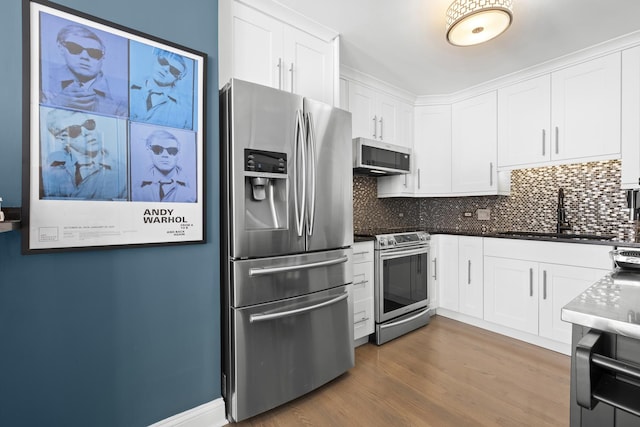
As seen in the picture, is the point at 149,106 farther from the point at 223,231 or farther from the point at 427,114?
the point at 427,114

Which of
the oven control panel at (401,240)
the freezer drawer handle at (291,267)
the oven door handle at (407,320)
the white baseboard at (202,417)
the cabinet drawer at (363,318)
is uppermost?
the oven control panel at (401,240)

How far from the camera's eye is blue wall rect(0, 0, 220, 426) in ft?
3.81

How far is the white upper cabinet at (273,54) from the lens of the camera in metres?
1.83

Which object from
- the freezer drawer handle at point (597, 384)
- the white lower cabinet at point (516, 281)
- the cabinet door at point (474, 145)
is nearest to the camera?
the freezer drawer handle at point (597, 384)

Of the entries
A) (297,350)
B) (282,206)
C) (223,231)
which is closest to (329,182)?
(282,206)

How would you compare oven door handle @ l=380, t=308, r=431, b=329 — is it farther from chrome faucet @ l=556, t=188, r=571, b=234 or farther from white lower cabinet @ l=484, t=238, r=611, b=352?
chrome faucet @ l=556, t=188, r=571, b=234

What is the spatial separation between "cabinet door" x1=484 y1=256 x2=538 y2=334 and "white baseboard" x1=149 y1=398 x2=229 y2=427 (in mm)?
2574

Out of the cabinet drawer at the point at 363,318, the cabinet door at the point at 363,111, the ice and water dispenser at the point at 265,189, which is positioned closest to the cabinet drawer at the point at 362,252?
the cabinet drawer at the point at 363,318

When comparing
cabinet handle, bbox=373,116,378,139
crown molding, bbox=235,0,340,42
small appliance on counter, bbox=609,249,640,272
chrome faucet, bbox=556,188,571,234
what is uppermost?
crown molding, bbox=235,0,340,42

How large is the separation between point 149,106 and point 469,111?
323cm

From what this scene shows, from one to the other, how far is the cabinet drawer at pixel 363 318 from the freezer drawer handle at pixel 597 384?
1865mm

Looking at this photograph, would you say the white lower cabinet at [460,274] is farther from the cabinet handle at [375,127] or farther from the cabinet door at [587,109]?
the cabinet handle at [375,127]

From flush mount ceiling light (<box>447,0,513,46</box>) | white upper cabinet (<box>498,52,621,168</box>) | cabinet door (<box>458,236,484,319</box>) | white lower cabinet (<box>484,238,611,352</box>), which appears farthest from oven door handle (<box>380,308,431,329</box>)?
flush mount ceiling light (<box>447,0,513,46</box>)

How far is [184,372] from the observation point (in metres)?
1.57
